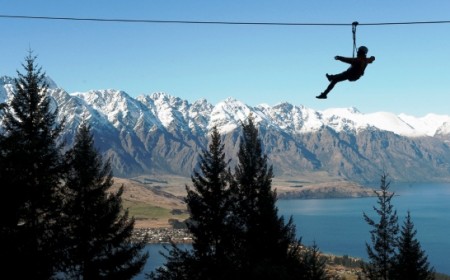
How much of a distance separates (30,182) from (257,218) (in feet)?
44.1

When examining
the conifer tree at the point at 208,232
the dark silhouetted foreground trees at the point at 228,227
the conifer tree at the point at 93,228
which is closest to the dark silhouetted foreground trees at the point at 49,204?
the conifer tree at the point at 93,228

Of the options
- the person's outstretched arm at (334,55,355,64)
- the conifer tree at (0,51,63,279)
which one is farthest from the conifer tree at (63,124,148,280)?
the person's outstretched arm at (334,55,355,64)

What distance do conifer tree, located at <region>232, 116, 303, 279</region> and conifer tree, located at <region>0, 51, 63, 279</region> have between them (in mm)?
10684

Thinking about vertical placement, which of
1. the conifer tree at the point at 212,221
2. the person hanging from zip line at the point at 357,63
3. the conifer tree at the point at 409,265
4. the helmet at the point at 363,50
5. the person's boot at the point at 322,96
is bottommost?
the conifer tree at the point at 409,265

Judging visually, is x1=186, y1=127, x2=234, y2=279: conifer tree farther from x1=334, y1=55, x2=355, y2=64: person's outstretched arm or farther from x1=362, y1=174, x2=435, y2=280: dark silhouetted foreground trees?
x1=334, y1=55, x2=355, y2=64: person's outstretched arm

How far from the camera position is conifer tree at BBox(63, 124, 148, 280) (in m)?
24.1

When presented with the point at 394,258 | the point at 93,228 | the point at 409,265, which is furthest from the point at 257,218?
the point at 409,265

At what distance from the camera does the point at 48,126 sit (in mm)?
22688

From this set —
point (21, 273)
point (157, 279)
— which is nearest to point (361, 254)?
point (157, 279)

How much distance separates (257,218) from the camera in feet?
92.1

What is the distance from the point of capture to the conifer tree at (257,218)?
27281 mm

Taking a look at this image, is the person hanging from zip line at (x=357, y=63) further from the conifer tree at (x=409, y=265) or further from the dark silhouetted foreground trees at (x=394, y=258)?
the conifer tree at (x=409, y=265)

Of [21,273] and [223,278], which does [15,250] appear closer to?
[21,273]

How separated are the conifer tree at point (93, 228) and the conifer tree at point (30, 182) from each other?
2.17m
